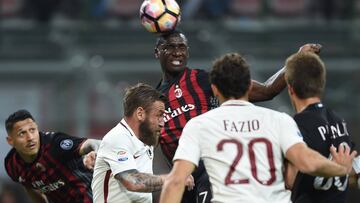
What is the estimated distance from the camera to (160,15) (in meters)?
9.58

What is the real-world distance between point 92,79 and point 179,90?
5292 mm

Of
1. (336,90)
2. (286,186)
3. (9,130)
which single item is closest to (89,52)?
(336,90)

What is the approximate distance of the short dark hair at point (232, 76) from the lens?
22.9ft

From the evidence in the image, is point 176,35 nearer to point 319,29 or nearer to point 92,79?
point 92,79

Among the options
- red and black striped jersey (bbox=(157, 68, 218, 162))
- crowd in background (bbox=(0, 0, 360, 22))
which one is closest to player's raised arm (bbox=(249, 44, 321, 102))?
red and black striped jersey (bbox=(157, 68, 218, 162))

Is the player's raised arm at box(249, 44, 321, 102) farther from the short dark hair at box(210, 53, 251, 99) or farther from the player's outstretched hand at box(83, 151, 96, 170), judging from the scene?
the short dark hair at box(210, 53, 251, 99)

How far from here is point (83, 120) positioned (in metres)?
13.9

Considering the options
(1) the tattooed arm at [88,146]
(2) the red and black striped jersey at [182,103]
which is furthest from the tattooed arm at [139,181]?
(2) the red and black striped jersey at [182,103]

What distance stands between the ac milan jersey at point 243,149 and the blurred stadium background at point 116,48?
22.7 ft

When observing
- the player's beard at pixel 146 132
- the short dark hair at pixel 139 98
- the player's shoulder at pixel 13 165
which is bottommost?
the player's shoulder at pixel 13 165

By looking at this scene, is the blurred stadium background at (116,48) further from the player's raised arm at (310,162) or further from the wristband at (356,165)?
the player's raised arm at (310,162)

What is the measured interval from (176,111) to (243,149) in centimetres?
255

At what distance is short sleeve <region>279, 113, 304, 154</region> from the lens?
682cm

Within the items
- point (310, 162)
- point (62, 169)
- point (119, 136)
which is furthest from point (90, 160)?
point (310, 162)
